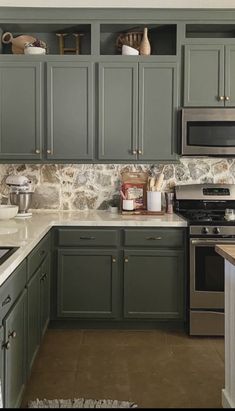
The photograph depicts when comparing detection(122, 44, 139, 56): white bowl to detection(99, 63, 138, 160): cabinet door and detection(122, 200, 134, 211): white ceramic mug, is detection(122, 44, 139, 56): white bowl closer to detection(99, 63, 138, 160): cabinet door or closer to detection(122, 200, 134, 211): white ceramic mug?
detection(99, 63, 138, 160): cabinet door

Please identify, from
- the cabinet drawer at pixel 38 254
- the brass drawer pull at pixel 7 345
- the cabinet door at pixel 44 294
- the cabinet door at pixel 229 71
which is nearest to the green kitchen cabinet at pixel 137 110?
the cabinet door at pixel 229 71

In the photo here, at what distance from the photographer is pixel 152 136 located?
4082 millimetres

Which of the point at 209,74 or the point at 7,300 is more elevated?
the point at 209,74

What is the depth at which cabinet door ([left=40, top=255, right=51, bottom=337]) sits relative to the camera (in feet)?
10.6

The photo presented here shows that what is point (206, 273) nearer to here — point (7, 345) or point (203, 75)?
point (203, 75)

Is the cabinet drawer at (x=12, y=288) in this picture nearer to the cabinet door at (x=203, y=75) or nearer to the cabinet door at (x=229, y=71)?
the cabinet door at (x=203, y=75)

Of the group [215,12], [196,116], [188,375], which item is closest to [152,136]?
[196,116]

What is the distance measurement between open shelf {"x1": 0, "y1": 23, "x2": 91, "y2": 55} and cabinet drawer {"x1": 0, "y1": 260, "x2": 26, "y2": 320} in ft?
8.23

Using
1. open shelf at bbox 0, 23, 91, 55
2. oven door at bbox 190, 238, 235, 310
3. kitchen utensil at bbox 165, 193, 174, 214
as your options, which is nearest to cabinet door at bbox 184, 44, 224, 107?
kitchen utensil at bbox 165, 193, 174, 214

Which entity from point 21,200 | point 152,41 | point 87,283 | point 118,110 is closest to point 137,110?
point 118,110

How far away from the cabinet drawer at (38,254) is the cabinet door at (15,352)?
8.7 inches

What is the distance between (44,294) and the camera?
339cm

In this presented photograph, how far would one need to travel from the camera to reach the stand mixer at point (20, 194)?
12.8 ft

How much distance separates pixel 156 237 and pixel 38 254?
108 cm
